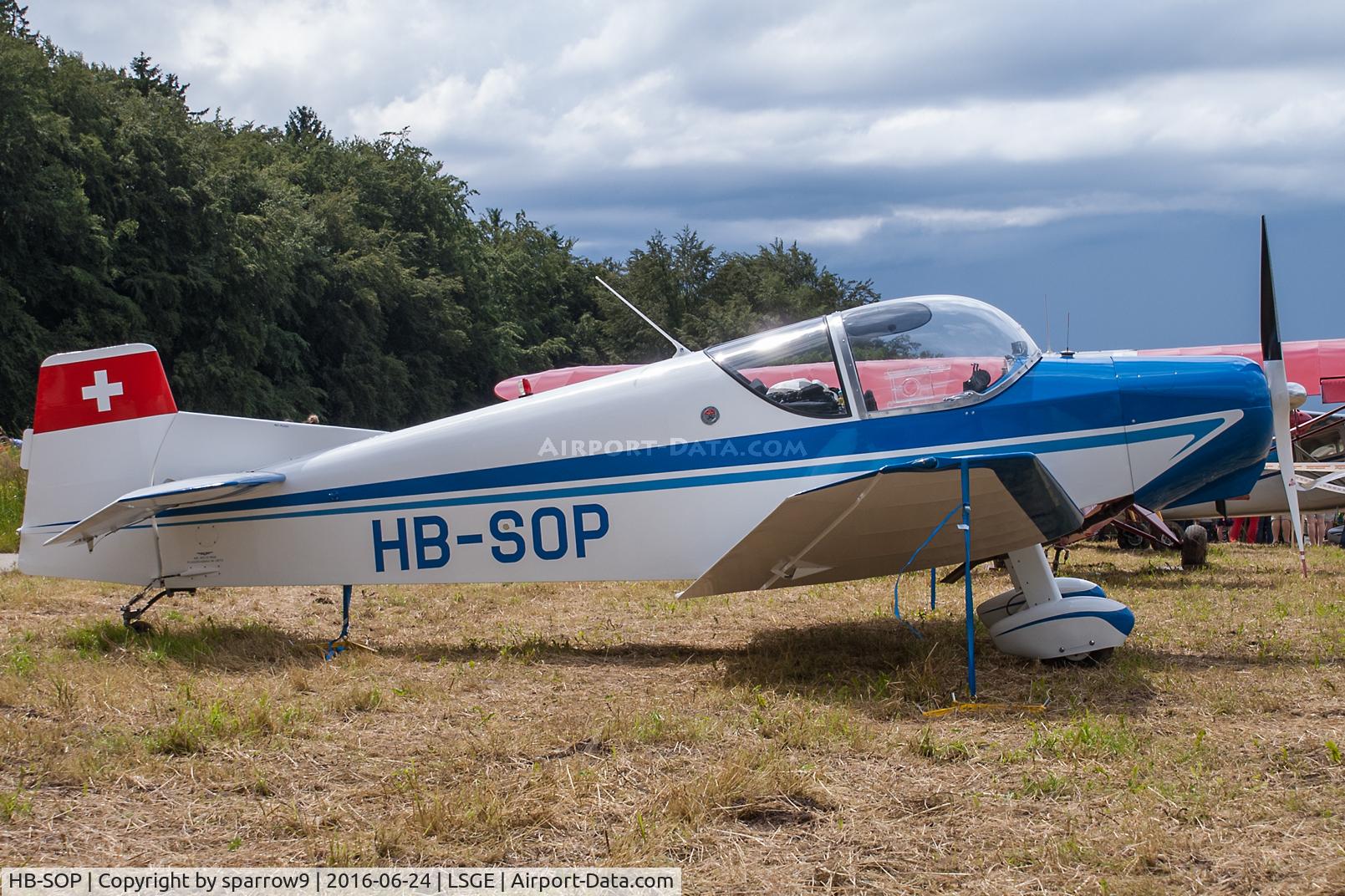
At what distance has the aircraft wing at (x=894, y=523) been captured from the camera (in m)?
5.17

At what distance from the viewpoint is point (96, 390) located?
6.66 meters

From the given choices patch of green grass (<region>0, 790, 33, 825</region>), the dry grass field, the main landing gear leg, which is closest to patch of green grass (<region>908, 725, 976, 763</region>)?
the dry grass field

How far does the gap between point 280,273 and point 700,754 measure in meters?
36.0

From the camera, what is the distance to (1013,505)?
5.43 m

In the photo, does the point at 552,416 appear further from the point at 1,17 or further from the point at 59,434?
the point at 1,17

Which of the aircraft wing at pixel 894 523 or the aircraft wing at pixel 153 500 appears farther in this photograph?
the aircraft wing at pixel 153 500

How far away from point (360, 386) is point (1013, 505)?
40.5 meters

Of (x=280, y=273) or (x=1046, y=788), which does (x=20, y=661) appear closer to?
(x=1046, y=788)

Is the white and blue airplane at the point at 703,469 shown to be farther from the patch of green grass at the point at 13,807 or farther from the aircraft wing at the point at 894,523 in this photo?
the patch of green grass at the point at 13,807

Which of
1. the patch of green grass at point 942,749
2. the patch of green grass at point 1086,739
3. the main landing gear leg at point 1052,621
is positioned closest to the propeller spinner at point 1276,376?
the main landing gear leg at point 1052,621

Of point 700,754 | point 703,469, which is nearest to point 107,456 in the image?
point 703,469

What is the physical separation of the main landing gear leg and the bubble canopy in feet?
3.28

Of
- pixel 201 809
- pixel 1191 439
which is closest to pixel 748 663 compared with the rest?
pixel 1191 439

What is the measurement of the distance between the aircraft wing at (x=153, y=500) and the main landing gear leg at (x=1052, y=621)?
4334mm
